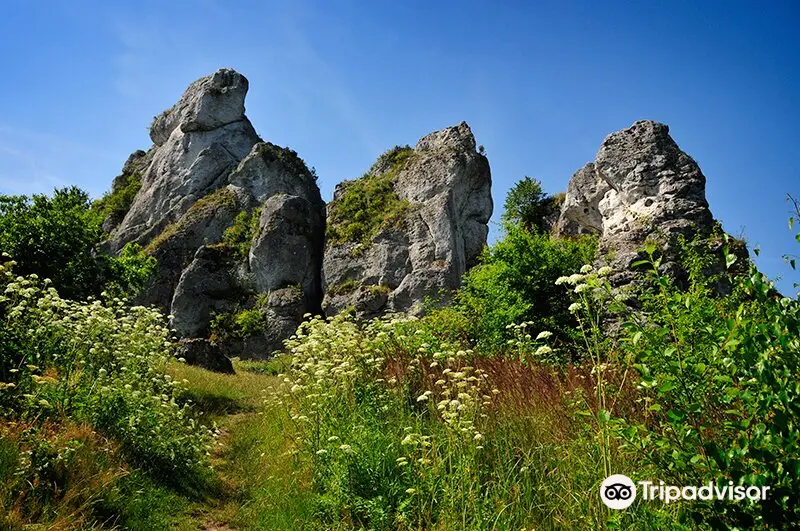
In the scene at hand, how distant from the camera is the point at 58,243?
1339 centimetres

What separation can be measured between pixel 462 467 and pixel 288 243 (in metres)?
30.1

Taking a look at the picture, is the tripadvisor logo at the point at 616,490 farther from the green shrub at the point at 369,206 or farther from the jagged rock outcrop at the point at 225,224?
the jagged rock outcrop at the point at 225,224

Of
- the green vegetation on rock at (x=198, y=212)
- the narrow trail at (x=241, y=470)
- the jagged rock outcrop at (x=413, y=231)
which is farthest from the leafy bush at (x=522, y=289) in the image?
the green vegetation on rock at (x=198, y=212)

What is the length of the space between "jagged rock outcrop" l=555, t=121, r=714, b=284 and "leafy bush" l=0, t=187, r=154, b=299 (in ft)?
49.9

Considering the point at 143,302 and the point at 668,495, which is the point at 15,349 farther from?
the point at 143,302

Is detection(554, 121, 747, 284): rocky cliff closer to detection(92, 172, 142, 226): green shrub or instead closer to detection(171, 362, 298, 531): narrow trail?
detection(171, 362, 298, 531): narrow trail

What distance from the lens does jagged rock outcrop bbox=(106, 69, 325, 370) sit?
1258 inches

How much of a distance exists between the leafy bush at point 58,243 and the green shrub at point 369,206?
669 inches

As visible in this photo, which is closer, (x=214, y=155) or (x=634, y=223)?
(x=634, y=223)

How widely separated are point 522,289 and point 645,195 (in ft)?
21.9

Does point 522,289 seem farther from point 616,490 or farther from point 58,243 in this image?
point 58,243

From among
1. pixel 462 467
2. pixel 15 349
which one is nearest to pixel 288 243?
pixel 15 349

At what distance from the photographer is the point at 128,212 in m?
45.2

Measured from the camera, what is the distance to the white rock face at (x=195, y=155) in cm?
4103
